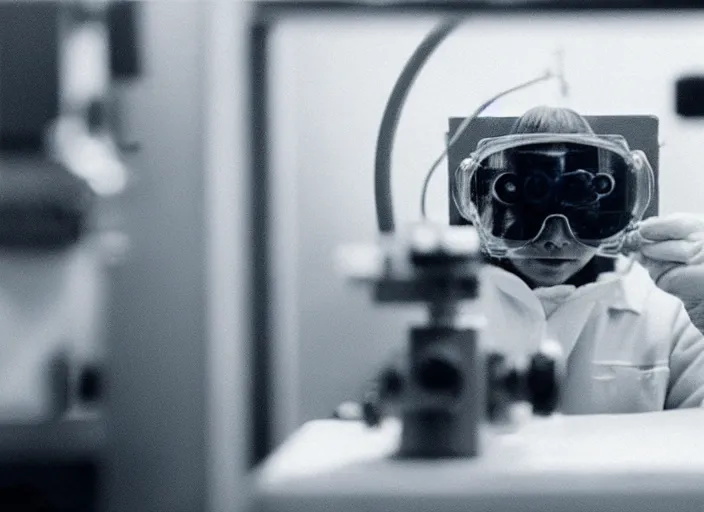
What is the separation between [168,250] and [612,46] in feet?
4.93

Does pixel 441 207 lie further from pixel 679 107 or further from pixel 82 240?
pixel 82 240

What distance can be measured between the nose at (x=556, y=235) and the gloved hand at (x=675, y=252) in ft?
0.70

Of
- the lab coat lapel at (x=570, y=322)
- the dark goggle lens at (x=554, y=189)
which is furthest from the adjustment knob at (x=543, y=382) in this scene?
the lab coat lapel at (x=570, y=322)

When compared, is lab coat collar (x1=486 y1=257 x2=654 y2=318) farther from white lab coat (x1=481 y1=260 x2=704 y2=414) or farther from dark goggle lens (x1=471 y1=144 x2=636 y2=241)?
dark goggle lens (x1=471 y1=144 x2=636 y2=241)

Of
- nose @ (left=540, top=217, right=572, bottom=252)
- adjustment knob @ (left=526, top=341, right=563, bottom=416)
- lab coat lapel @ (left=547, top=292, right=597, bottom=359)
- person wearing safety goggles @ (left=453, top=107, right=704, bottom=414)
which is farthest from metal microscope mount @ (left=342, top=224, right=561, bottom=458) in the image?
lab coat lapel @ (left=547, top=292, right=597, bottom=359)

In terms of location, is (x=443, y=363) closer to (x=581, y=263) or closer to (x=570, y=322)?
(x=581, y=263)

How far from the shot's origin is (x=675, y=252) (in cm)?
179

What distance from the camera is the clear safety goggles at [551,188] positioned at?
4.71 feet

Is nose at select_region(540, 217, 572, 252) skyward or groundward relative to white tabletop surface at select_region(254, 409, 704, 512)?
skyward

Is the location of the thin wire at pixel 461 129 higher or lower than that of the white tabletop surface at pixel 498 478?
higher

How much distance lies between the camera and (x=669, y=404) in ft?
6.41

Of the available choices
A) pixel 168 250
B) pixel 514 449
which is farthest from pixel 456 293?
pixel 168 250

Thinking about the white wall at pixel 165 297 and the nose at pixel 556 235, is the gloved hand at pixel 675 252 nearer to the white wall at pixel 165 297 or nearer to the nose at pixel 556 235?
the nose at pixel 556 235

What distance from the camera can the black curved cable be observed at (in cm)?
162
